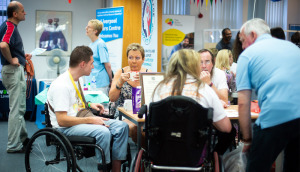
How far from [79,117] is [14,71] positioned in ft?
5.82

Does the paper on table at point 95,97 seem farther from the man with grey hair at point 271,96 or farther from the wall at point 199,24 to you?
the wall at point 199,24

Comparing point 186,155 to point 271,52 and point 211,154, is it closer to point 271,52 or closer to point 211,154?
point 211,154

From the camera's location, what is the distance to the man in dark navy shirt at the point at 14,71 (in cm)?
409

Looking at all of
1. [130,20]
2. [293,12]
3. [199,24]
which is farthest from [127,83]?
[293,12]

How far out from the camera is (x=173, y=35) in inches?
336

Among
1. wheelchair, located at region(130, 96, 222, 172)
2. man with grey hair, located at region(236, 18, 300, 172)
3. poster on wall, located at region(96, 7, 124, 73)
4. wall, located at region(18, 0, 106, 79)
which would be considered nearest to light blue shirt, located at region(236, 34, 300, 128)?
man with grey hair, located at region(236, 18, 300, 172)

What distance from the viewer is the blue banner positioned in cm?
673

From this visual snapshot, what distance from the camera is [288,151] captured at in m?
2.20

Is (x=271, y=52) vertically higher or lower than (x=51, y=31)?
lower

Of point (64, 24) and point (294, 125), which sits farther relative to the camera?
point (64, 24)

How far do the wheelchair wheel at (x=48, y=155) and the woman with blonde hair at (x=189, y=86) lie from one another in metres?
0.82

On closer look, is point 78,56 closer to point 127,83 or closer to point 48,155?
point 127,83

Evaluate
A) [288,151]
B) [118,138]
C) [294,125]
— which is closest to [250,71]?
[294,125]

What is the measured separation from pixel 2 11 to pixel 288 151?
23.5 feet
